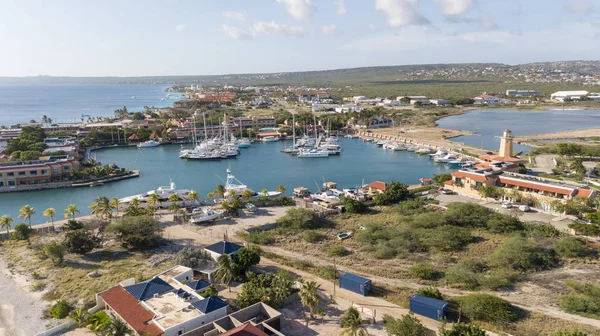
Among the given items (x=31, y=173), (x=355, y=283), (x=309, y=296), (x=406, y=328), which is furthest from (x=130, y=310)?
(x=31, y=173)

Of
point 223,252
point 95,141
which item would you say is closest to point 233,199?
point 223,252

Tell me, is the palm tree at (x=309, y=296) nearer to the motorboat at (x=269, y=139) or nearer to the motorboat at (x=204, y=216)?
the motorboat at (x=204, y=216)

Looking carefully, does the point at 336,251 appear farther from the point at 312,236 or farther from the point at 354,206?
the point at 354,206

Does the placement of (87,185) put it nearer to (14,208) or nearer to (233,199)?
(14,208)

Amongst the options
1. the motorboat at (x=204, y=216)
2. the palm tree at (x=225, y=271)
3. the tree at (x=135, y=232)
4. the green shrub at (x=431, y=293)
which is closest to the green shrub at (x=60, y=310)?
the palm tree at (x=225, y=271)

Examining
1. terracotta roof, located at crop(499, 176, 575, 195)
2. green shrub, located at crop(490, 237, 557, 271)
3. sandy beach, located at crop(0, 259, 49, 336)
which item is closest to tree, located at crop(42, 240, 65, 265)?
sandy beach, located at crop(0, 259, 49, 336)
